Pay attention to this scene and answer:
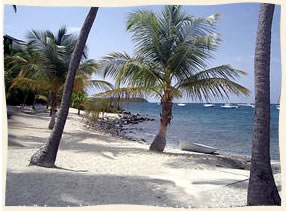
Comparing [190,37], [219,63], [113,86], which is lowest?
[113,86]

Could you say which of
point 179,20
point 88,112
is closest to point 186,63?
point 179,20

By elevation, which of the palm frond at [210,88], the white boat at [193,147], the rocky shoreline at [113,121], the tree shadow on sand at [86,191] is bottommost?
the tree shadow on sand at [86,191]

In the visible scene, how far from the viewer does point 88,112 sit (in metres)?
5.12

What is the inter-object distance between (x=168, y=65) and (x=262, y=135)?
11.0ft

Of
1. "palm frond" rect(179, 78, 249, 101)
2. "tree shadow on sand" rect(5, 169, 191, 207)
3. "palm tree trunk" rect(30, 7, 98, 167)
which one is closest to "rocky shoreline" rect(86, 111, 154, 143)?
"palm frond" rect(179, 78, 249, 101)

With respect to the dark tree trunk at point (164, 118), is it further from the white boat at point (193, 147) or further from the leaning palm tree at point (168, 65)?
the white boat at point (193, 147)

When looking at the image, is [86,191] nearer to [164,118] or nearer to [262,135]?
[262,135]

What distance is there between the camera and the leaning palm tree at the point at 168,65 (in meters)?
4.88

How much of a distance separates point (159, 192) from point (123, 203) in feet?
1.24

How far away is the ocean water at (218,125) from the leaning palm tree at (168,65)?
17.4 inches

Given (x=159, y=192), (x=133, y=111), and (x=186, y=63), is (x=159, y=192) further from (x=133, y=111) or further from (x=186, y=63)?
(x=186, y=63)

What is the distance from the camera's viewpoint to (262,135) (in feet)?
8.97

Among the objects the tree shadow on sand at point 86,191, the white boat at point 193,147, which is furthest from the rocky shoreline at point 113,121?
the tree shadow on sand at point 86,191

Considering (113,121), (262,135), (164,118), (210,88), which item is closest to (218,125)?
(262,135)
